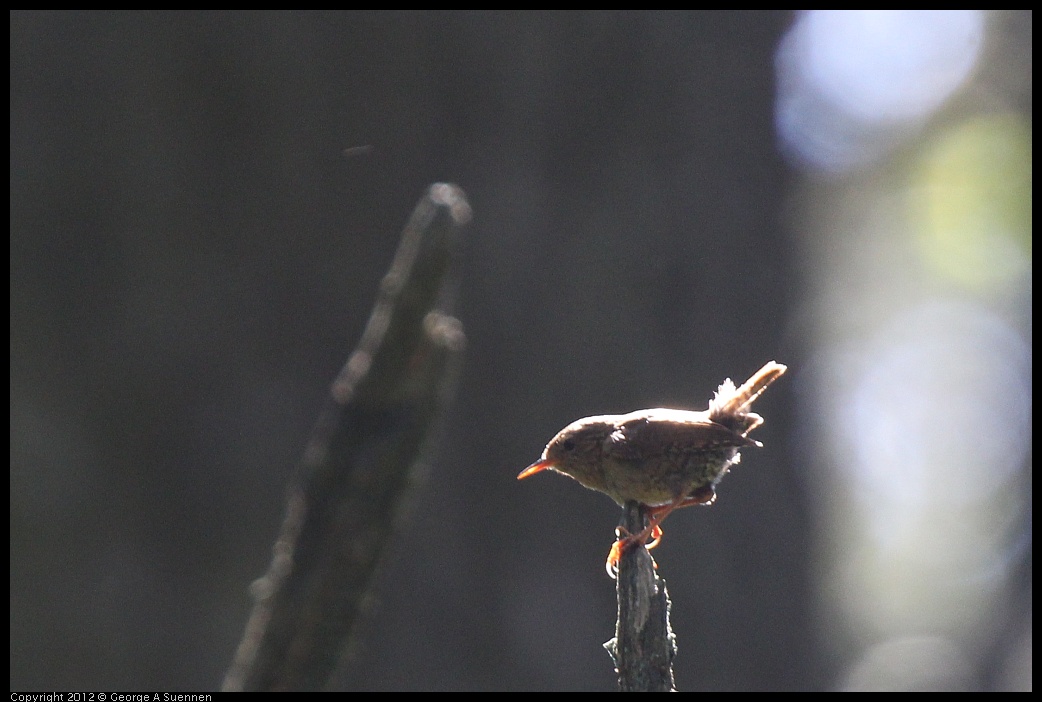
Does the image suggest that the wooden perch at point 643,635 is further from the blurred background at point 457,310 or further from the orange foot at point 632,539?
the blurred background at point 457,310

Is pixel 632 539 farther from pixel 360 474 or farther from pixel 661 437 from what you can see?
pixel 360 474

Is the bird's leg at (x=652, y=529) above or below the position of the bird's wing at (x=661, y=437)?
below

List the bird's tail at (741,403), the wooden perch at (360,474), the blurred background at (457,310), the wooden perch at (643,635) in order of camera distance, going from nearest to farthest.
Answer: the wooden perch at (643,635) < the wooden perch at (360,474) < the bird's tail at (741,403) < the blurred background at (457,310)

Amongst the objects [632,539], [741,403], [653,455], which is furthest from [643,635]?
[741,403]

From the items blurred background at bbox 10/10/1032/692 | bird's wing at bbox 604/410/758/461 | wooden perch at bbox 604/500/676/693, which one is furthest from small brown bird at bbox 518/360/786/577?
blurred background at bbox 10/10/1032/692

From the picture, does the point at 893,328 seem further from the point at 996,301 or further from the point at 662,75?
the point at 662,75

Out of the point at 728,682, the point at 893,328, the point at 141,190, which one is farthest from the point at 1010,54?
the point at 141,190

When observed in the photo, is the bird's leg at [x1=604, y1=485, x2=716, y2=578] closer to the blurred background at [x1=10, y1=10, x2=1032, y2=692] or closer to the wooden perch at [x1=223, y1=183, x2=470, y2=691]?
the wooden perch at [x1=223, y1=183, x2=470, y2=691]

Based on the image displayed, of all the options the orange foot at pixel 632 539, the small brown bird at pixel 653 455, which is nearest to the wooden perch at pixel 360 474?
the small brown bird at pixel 653 455

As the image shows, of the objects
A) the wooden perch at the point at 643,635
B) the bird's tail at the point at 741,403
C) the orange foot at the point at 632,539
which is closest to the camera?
the wooden perch at the point at 643,635
